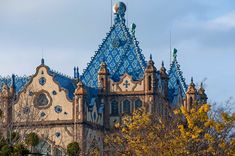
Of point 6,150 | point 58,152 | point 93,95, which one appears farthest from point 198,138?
point 93,95

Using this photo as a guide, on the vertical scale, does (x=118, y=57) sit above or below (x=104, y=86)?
above

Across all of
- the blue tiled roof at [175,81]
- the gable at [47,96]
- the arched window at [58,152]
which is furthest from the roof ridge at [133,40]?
the arched window at [58,152]

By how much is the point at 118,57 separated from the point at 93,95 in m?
3.45

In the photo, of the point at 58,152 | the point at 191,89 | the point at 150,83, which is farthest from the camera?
the point at 191,89

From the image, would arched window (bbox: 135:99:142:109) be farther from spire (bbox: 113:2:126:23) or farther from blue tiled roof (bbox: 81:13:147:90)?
spire (bbox: 113:2:126:23)

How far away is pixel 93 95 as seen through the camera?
225 feet

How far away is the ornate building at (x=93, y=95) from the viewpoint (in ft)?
215

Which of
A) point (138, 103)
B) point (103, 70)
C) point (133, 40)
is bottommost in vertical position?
point (138, 103)

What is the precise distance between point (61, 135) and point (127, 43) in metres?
8.32

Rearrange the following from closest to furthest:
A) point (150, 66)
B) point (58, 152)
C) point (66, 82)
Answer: point (58, 152)
point (150, 66)
point (66, 82)

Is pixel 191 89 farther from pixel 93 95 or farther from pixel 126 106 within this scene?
pixel 93 95

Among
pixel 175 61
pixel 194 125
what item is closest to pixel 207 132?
pixel 194 125

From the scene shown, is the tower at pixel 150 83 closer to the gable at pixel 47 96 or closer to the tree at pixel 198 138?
the gable at pixel 47 96

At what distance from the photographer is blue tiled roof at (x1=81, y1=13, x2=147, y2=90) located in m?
69.6
